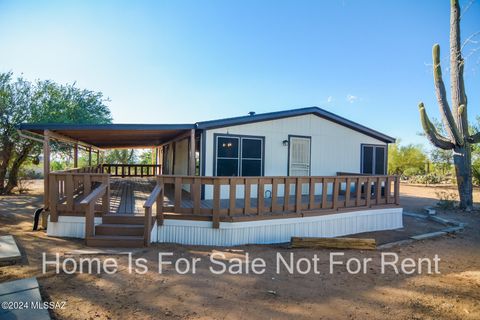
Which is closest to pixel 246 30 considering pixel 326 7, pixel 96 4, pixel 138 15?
pixel 326 7

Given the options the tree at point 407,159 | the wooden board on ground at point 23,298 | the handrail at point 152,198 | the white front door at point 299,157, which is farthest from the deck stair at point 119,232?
the tree at point 407,159

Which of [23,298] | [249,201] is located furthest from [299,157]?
[23,298]

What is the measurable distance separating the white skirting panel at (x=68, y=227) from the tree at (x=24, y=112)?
9.79 meters

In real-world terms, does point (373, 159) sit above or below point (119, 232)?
above

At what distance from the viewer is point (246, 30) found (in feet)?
54.9

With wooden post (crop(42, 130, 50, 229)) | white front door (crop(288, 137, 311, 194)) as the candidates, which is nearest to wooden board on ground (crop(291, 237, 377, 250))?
white front door (crop(288, 137, 311, 194))

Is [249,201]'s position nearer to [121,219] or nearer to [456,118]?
[121,219]

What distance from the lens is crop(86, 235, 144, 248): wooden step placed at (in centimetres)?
505

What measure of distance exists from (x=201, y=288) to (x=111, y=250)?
218 cm

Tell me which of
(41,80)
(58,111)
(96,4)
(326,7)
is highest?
(326,7)

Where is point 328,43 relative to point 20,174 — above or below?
above

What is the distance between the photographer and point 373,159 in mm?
10523

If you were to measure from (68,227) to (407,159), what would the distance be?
3250cm

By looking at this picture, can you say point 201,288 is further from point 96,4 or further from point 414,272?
point 96,4
